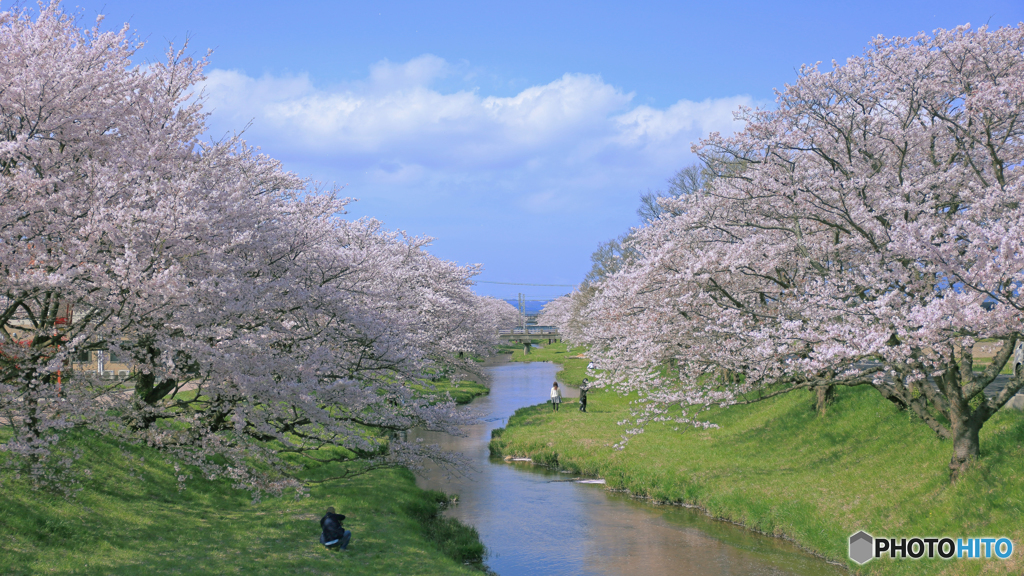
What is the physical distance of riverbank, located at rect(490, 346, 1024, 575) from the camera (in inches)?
582

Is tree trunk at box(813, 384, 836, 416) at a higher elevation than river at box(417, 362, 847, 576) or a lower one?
higher

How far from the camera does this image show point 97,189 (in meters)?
12.2

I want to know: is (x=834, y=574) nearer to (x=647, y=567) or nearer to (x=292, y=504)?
(x=647, y=567)

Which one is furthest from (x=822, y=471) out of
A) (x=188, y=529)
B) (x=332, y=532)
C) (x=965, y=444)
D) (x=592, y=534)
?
(x=188, y=529)

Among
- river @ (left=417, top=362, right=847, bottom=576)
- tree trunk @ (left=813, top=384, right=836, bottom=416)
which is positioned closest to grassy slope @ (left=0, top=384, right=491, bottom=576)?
river @ (left=417, top=362, right=847, bottom=576)

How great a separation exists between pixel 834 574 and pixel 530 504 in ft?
33.2

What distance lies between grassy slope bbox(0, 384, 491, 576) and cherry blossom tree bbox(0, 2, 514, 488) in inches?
41.2

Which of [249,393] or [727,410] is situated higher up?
[249,393]

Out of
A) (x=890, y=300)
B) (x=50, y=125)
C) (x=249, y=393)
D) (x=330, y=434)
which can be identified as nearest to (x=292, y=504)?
(x=330, y=434)

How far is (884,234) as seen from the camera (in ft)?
47.5

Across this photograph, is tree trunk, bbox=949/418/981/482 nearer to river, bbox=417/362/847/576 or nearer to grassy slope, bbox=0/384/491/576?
river, bbox=417/362/847/576

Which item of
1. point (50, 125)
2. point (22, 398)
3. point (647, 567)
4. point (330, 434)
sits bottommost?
point (647, 567)

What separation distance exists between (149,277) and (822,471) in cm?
1967

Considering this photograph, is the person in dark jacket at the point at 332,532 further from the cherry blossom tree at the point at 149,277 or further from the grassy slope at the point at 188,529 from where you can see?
the cherry blossom tree at the point at 149,277
